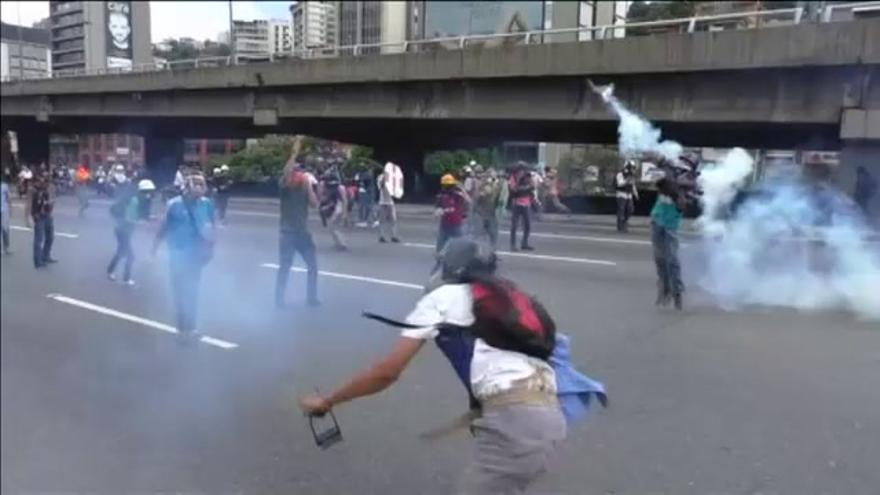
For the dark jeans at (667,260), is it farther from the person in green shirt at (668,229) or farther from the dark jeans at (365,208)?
the dark jeans at (365,208)

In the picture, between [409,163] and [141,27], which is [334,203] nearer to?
[409,163]

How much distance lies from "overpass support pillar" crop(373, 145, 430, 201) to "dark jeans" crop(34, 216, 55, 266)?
3.09m

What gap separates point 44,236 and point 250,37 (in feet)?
17.1

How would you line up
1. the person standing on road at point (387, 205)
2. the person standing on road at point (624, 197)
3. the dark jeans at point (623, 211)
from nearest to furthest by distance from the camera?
the person standing on road at point (387, 205) < the person standing on road at point (624, 197) < the dark jeans at point (623, 211)

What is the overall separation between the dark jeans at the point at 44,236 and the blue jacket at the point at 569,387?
627cm

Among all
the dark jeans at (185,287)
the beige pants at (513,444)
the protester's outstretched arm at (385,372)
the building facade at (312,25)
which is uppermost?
the building facade at (312,25)

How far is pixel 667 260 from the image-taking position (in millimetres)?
7848

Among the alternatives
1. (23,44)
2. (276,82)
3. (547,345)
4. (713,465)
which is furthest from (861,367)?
(276,82)

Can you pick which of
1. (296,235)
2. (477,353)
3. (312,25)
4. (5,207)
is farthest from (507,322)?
(5,207)

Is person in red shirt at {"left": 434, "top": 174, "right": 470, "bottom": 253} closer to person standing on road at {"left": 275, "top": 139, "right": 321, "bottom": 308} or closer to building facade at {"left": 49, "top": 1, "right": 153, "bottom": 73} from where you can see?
person standing on road at {"left": 275, "top": 139, "right": 321, "bottom": 308}

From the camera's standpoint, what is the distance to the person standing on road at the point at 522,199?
9188mm

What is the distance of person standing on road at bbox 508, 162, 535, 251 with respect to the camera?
9.19 metres

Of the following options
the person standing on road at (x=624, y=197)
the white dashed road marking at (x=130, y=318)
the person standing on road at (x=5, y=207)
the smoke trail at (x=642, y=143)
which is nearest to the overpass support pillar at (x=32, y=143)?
the person standing on road at (x=5, y=207)

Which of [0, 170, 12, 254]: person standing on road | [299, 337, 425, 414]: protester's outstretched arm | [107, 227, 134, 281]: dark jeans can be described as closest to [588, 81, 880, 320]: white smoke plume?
[299, 337, 425, 414]: protester's outstretched arm
